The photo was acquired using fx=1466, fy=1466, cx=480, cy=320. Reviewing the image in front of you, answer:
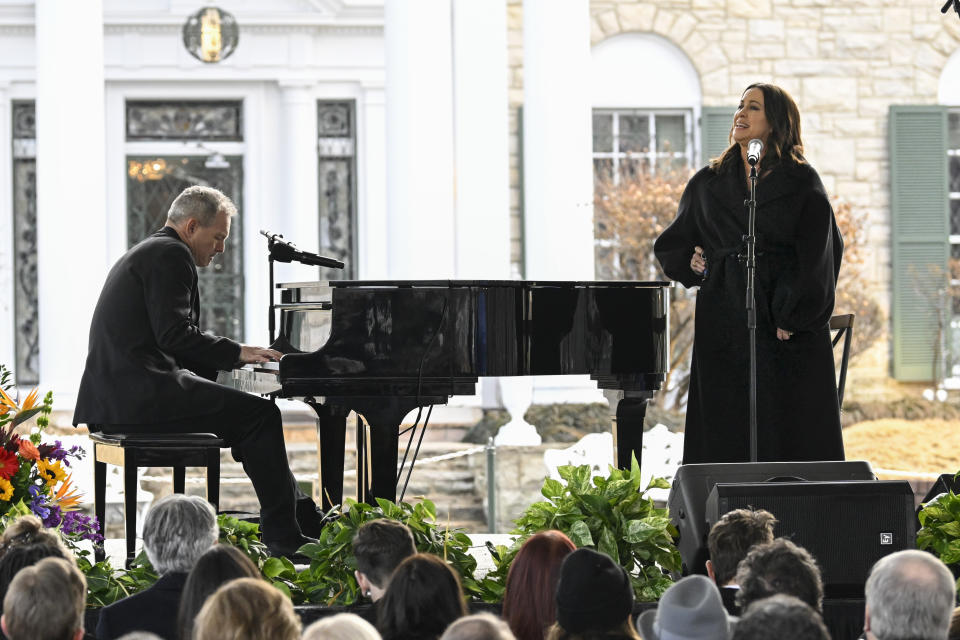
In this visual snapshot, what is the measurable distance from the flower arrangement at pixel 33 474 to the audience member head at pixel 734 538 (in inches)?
91.1

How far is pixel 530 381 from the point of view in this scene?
1123 centimetres

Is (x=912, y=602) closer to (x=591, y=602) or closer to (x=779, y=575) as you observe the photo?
(x=779, y=575)

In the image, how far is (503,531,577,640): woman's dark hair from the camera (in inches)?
149

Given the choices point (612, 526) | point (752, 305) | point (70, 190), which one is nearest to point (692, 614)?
point (612, 526)

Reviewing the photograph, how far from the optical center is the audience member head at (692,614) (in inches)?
130

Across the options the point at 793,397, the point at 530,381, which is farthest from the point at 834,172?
the point at 793,397

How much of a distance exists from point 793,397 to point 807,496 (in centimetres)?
124

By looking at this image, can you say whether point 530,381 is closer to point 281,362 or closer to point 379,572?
point 281,362

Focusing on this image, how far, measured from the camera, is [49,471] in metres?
5.33

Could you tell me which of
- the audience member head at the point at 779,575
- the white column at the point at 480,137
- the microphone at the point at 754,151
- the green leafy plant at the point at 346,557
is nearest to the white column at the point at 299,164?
the white column at the point at 480,137

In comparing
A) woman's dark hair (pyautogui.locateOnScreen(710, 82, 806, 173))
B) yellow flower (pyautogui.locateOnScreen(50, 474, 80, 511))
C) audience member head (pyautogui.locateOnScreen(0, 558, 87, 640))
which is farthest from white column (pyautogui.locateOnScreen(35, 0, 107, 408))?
audience member head (pyautogui.locateOnScreen(0, 558, 87, 640))

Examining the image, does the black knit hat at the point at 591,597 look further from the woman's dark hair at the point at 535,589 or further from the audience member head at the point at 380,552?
the audience member head at the point at 380,552

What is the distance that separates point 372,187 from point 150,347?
24.5 ft

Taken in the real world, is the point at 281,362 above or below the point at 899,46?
→ below
